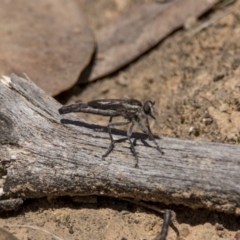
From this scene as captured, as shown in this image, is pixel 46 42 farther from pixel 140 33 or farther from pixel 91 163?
pixel 91 163

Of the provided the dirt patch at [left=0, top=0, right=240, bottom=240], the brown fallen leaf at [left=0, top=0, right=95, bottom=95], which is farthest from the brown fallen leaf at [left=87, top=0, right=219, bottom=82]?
the brown fallen leaf at [left=0, top=0, right=95, bottom=95]

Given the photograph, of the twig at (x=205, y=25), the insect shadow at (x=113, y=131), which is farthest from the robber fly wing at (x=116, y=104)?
the twig at (x=205, y=25)

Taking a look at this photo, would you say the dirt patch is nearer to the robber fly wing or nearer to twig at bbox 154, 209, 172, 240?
twig at bbox 154, 209, 172, 240

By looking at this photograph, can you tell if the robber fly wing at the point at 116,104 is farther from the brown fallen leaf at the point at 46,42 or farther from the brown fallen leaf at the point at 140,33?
the brown fallen leaf at the point at 140,33

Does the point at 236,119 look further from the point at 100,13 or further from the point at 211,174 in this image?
the point at 100,13

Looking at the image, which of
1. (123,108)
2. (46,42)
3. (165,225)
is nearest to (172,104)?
(123,108)
